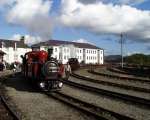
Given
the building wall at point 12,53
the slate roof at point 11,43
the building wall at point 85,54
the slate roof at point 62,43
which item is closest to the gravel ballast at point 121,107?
the building wall at point 12,53

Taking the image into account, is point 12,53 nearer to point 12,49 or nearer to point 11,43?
point 12,49

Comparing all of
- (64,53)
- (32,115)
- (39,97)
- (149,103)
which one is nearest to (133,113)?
(149,103)

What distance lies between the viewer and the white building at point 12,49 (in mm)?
100069

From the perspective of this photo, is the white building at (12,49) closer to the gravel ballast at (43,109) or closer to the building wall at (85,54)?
the building wall at (85,54)

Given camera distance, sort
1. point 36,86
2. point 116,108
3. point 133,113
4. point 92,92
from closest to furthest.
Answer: point 133,113
point 116,108
point 92,92
point 36,86

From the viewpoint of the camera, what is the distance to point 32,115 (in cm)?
1364

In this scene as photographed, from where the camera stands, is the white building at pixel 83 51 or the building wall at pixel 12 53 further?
the white building at pixel 83 51

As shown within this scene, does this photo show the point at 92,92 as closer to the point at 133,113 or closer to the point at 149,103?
the point at 149,103

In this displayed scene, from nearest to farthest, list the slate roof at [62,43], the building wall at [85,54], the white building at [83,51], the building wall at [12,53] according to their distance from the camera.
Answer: the building wall at [12,53] → the building wall at [85,54] → the white building at [83,51] → the slate roof at [62,43]

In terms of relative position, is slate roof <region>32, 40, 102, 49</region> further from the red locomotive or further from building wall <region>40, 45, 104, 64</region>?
the red locomotive

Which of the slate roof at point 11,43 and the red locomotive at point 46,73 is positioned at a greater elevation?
the slate roof at point 11,43

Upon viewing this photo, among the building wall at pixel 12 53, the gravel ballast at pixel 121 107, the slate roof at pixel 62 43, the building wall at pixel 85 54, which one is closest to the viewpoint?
the gravel ballast at pixel 121 107

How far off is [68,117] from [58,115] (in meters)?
0.65

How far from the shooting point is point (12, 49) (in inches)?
4035
